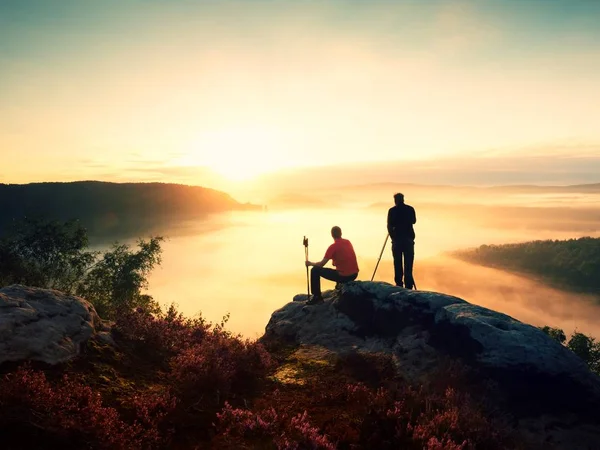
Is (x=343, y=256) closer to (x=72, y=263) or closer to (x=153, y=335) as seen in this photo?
(x=153, y=335)

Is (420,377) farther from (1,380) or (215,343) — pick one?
(1,380)

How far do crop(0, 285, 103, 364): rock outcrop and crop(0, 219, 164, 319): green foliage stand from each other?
35808mm

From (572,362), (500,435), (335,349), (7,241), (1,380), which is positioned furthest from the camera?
(7,241)

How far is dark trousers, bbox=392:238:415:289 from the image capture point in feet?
48.4

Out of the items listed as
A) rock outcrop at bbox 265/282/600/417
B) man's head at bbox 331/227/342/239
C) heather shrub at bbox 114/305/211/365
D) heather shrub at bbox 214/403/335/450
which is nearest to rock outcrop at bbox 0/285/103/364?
heather shrub at bbox 114/305/211/365

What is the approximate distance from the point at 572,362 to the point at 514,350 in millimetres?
1193

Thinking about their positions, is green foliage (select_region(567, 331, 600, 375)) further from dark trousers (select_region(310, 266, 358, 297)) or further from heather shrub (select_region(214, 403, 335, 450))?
heather shrub (select_region(214, 403, 335, 450))

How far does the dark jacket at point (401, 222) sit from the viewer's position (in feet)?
48.4

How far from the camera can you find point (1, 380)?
5824 millimetres

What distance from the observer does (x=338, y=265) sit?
552 inches

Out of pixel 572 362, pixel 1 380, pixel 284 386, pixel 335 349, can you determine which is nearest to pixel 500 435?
pixel 572 362

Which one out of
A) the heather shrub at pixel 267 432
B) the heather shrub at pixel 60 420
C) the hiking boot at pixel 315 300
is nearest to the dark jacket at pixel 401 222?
the hiking boot at pixel 315 300

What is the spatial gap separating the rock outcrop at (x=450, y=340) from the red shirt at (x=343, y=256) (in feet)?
2.51

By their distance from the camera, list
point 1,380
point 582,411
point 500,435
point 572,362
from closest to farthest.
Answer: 1. point 1,380
2. point 500,435
3. point 582,411
4. point 572,362
